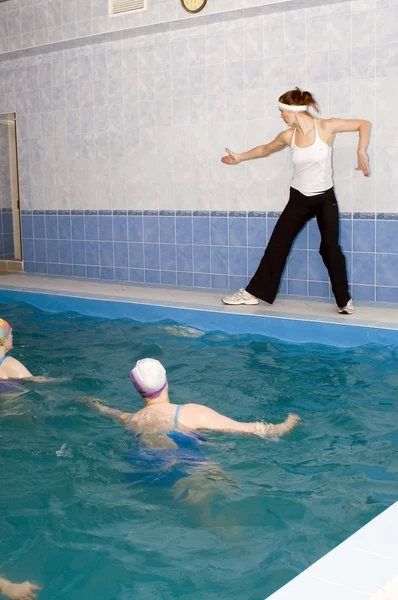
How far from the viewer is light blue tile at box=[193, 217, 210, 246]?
344 inches

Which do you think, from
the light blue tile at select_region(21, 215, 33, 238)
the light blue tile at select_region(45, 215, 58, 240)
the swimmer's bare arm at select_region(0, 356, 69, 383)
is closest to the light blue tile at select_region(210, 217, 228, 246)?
the light blue tile at select_region(45, 215, 58, 240)

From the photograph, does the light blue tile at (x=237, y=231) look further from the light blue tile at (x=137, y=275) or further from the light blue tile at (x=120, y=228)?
the light blue tile at (x=120, y=228)

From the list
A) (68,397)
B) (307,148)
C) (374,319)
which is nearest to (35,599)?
(68,397)

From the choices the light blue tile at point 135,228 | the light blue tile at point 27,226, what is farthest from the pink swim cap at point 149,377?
the light blue tile at point 27,226

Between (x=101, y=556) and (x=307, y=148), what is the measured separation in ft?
15.2

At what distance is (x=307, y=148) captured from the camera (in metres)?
7.00

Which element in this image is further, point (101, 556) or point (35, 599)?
point (101, 556)

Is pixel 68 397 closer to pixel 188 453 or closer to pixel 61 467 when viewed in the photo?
pixel 61 467

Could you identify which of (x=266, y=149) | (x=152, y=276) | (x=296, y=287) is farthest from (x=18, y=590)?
(x=152, y=276)

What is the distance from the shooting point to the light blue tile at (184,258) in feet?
29.5

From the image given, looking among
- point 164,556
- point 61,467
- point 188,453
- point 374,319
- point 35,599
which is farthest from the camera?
point 374,319

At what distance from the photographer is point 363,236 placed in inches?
296

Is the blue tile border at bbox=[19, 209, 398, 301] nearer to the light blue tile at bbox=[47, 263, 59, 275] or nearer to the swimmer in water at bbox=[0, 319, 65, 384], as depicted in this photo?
the light blue tile at bbox=[47, 263, 59, 275]

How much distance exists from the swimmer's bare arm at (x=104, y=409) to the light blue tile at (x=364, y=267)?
3351mm
